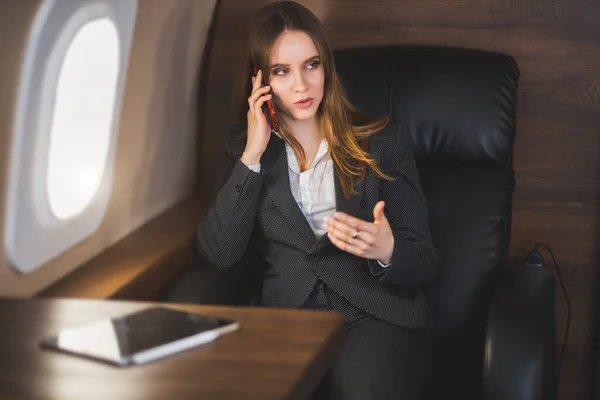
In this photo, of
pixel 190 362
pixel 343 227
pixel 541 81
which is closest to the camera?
pixel 190 362

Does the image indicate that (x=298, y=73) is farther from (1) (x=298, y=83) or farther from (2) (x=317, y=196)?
(2) (x=317, y=196)

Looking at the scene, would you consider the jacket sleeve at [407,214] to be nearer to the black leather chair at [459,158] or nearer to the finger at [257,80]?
the black leather chair at [459,158]

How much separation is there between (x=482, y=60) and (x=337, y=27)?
43cm

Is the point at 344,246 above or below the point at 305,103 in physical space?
below

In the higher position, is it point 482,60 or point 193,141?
point 482,60

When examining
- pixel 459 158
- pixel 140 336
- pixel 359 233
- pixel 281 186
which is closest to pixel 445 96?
pixel 459 158

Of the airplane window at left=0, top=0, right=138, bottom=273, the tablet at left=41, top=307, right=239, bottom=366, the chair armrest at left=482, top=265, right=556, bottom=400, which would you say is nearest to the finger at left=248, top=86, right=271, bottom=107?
the airplane window at left=0, top=0, right=138, bottom=273

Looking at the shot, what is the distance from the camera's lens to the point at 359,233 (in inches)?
69.2

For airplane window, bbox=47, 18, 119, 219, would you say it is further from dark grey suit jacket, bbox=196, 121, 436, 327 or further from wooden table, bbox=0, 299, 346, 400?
wooden table, bbox=0, 299, 346, 400

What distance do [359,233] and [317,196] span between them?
293mm

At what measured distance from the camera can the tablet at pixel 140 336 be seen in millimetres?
1235

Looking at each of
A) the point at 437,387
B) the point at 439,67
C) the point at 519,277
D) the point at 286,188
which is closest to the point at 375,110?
the point at 439,67

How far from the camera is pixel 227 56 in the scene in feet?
8.36

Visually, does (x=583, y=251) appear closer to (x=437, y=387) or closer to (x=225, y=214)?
(x=437, y=387)
